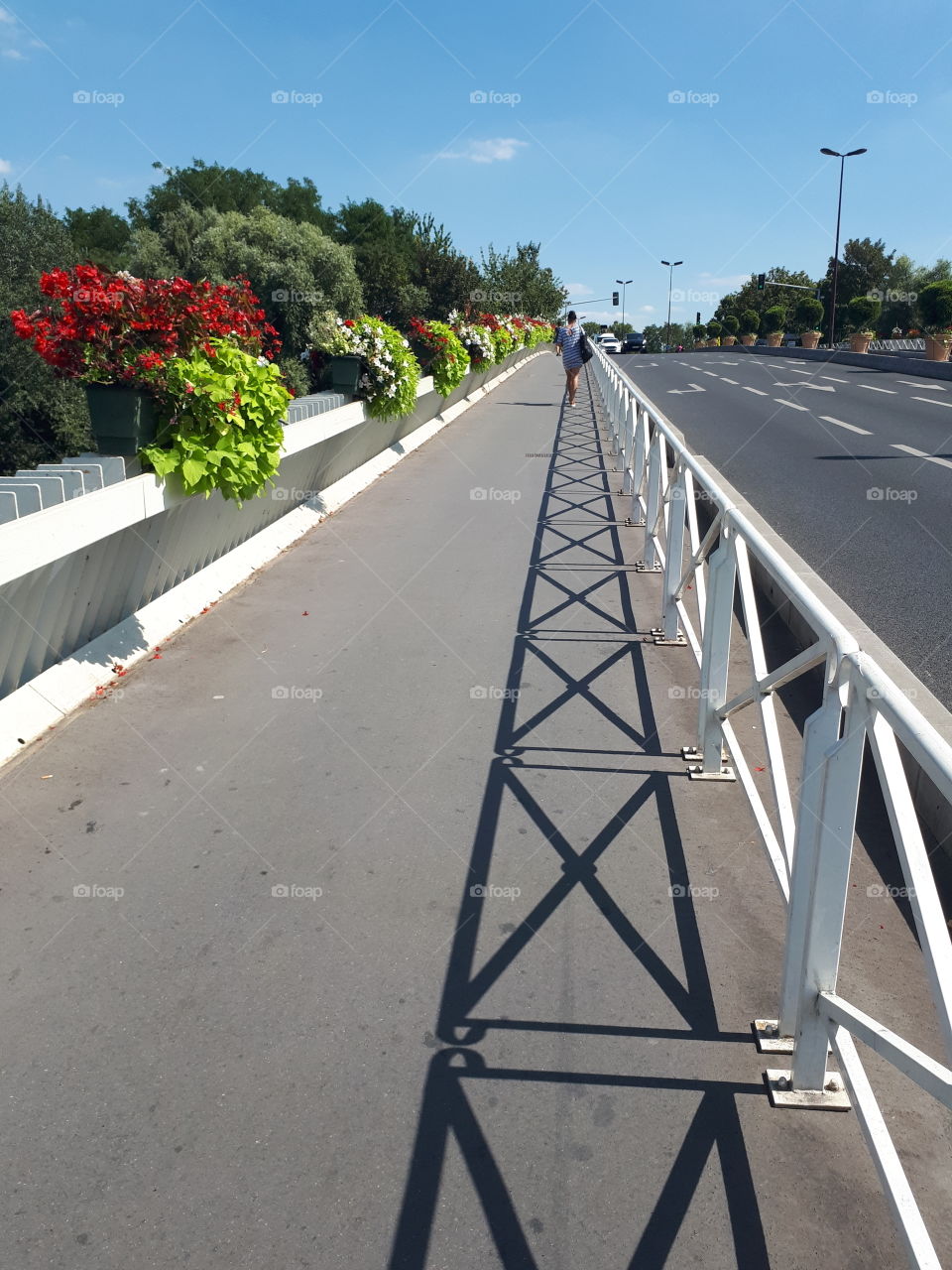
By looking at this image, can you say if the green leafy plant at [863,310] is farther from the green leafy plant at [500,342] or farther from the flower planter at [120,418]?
the flower planter at [120,418]

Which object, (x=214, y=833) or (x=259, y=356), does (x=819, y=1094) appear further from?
(x=259, y=356)

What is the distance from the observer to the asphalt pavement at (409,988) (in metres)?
2.15

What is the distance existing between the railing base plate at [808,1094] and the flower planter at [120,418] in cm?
449

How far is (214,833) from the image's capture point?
12.4 ft

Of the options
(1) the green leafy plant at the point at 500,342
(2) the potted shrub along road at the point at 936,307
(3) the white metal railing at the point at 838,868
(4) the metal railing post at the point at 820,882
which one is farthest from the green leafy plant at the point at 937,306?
(4) the metal railing post at the point at 820,882

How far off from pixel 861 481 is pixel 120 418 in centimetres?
870

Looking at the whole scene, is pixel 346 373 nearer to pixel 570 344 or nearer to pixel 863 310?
pixel 570 344

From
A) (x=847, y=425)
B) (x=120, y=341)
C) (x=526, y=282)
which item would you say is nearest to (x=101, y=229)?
(x=526, y=282)

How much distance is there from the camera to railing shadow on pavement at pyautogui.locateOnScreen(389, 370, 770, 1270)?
7.00 ft

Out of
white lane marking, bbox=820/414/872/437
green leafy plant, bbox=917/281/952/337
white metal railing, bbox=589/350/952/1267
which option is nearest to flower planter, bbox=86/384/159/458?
white metal railing, bbox=589/350/952/1267

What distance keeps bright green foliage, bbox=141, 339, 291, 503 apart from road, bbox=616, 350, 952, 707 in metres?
4.00

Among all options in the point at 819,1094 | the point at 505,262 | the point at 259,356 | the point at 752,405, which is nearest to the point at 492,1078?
the point at 819,1094

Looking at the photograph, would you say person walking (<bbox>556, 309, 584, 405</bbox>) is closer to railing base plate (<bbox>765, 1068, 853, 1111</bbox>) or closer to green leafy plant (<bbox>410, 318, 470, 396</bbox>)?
green leafy plant (<bbox>410, 318, 470, 396</bbox>)

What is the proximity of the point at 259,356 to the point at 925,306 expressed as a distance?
118 feet
